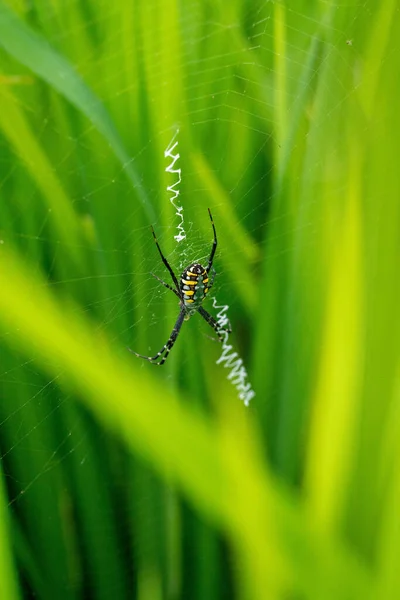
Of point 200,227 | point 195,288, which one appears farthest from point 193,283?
point 200,227

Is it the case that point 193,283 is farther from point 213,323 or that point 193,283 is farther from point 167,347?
point 167,347

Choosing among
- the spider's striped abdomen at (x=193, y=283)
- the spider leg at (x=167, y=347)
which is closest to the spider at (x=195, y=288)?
the spider's striped abdomen at (x=193, y=283)

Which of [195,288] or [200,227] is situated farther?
[195,288]

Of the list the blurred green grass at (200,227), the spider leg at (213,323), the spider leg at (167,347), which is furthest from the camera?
the spider leg at (213,323)

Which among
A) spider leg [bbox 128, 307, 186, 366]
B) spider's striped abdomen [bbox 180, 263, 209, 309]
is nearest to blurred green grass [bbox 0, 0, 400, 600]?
spider leg [bbox 128, 307, 186, 366]

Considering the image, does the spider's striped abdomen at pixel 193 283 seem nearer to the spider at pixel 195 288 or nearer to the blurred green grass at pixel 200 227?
the spider at pixel 195 288
